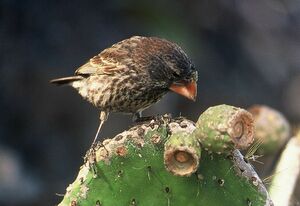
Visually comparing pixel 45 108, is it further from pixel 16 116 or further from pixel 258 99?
pixel 258 99

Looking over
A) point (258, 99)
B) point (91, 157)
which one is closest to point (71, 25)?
point (258, 99)

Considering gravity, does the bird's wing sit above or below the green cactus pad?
below

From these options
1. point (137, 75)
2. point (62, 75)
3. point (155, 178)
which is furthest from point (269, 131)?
point (62, 75)

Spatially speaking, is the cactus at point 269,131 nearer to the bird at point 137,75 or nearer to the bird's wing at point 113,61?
the bird at point 137,75

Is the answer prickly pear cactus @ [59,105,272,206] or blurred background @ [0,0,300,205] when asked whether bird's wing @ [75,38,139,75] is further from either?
blurred background @ [0,0,300,205]

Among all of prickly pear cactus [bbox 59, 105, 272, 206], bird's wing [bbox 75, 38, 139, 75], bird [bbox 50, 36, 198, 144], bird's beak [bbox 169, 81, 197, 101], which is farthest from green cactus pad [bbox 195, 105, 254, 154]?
bird's wing [bbox 75, 38, 139, 75]

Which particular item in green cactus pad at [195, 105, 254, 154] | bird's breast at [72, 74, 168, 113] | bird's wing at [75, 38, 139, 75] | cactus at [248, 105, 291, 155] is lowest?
cactus at [248, 105, 291, 155]

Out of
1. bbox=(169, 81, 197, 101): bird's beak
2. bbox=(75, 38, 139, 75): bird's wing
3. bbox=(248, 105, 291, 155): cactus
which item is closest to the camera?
bbox=(169, 81, 197, 101): bird's beak
